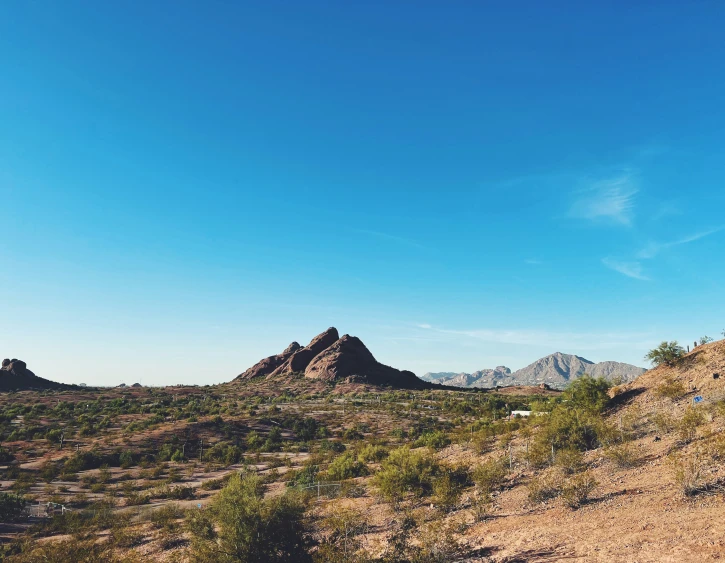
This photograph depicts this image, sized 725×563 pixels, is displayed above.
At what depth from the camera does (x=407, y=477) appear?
21.6 metres

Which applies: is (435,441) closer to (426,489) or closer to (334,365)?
(426,489)

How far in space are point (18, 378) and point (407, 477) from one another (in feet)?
479

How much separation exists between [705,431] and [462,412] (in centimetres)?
5520

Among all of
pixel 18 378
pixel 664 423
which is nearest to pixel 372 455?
pixel 664 423

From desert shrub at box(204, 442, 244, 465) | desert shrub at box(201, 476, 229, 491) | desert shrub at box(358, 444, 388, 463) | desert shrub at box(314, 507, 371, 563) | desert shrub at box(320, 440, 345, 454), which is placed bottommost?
desert shrub at box(204, 442, 244, 465)

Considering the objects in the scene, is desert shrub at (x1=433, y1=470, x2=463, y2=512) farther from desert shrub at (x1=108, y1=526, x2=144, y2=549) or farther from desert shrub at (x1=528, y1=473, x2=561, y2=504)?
desert shrub at (x1=108, y1=526, x2=144, y2=549)

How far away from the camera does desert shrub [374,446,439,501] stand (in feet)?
69.2

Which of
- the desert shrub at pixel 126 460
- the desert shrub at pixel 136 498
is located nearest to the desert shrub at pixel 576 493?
the desert shrub at pixel 136 498

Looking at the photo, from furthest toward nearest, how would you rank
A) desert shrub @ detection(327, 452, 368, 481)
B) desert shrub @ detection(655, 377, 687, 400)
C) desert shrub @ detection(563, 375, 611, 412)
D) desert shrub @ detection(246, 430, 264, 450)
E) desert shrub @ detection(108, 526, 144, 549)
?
1. desert shrub @ detection(246, 430, 264, 450)
2. desert shrub @ detection(563, 375, 611, 412)
3. desert shrub @ detection(327, 452, 368, 481)
4. desert shrub @ detection(655, 377, 687, 400)
5. desert shrub @ detection(108, 526, 144, 549)

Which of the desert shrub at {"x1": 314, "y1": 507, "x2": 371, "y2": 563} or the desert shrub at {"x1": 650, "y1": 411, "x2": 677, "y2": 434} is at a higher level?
the desert shrub at {"x1": 650, "y1": 411, "x2": 677, "y2": 434}

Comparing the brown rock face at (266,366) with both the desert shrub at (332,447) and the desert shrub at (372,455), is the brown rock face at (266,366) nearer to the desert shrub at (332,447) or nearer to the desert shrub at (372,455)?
the desert shrub at (332,447)

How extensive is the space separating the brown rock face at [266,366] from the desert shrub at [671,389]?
136 m

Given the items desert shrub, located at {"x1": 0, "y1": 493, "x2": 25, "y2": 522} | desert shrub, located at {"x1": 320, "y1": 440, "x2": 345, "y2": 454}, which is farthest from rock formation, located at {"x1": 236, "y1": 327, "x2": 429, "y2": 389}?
desert shrub, located at {"x1": 0, "y1": 493, "x2": 25, "y2": 522}

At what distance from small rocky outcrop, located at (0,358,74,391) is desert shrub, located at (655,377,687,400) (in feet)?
478
